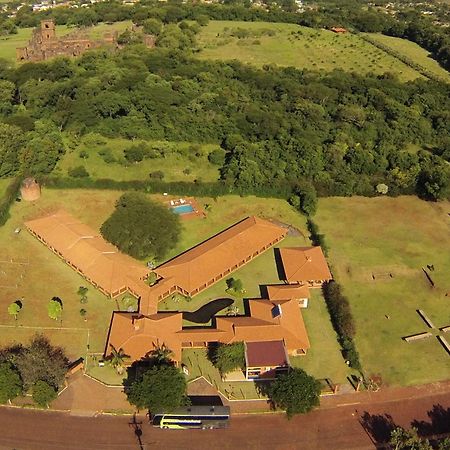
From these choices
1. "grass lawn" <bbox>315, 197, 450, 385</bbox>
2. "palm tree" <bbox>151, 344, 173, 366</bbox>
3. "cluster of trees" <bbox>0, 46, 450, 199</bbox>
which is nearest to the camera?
"palm tree" <bbox>151, 344, 173, 366</bbox>

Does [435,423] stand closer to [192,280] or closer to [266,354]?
[266,354]

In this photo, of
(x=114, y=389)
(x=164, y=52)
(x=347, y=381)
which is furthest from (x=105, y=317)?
(x=164, y=52)

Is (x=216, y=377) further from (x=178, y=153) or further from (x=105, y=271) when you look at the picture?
(x=178, y=153)

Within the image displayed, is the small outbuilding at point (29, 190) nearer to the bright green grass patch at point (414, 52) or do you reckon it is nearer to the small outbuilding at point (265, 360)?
the small outbuilding at point (265, 360)

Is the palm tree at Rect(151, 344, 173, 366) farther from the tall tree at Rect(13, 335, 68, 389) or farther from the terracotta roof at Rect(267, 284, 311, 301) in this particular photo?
the terracotta roof at Rect(267, 284, 311, 301)

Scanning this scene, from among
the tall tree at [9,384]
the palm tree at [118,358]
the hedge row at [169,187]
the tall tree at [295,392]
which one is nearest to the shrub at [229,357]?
the tall tree at [295,392]

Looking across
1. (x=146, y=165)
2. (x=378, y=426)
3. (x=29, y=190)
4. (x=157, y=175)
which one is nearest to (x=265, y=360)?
(x=378, y=426)

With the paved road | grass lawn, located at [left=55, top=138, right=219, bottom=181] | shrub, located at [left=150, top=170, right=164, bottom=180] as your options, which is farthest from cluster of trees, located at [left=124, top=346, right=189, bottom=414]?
grass lawn, located at [left=55, top=138, right=219, bottom=181]
